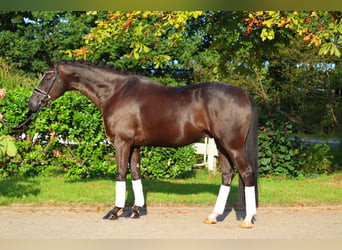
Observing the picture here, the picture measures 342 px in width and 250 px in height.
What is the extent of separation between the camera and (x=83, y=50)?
9.58 meters

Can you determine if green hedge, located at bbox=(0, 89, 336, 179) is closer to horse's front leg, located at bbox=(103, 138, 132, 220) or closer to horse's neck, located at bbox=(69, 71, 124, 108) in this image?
horse's neck, located at bbox=(69, 71, 124, 108)

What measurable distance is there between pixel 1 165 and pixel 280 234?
653 centimetres

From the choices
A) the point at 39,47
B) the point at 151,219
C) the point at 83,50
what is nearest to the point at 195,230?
the point at 151,219

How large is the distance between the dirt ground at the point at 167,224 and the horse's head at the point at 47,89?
1647mm

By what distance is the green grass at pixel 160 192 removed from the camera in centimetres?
767

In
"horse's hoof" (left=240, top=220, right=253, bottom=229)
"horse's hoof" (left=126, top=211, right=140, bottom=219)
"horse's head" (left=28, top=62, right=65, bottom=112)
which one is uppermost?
"horse's head" (left=28, top=62, right=65, bottom=112)

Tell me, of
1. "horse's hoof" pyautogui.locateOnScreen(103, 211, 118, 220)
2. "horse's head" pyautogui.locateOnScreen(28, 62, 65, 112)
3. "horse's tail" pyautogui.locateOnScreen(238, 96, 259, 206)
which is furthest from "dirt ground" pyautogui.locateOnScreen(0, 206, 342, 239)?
"horse's head" pyautogui.locateOnScreen(28, 62, 65, 112)

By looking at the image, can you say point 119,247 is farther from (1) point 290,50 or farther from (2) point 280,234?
(1) point 290,50

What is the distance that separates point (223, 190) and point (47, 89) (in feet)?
9.99

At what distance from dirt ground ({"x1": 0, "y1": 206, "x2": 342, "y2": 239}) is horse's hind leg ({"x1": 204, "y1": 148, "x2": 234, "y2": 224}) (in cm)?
14

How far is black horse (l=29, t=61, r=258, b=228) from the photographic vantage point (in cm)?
628

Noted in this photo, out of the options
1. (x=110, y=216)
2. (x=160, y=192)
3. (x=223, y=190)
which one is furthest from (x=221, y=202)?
(x=160, y=192)

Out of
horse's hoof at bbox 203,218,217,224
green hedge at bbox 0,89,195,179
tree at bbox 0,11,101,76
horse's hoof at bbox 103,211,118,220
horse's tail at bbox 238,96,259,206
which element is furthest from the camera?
tree at bbox 0,11,101,76

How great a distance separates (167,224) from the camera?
20.9 feet
